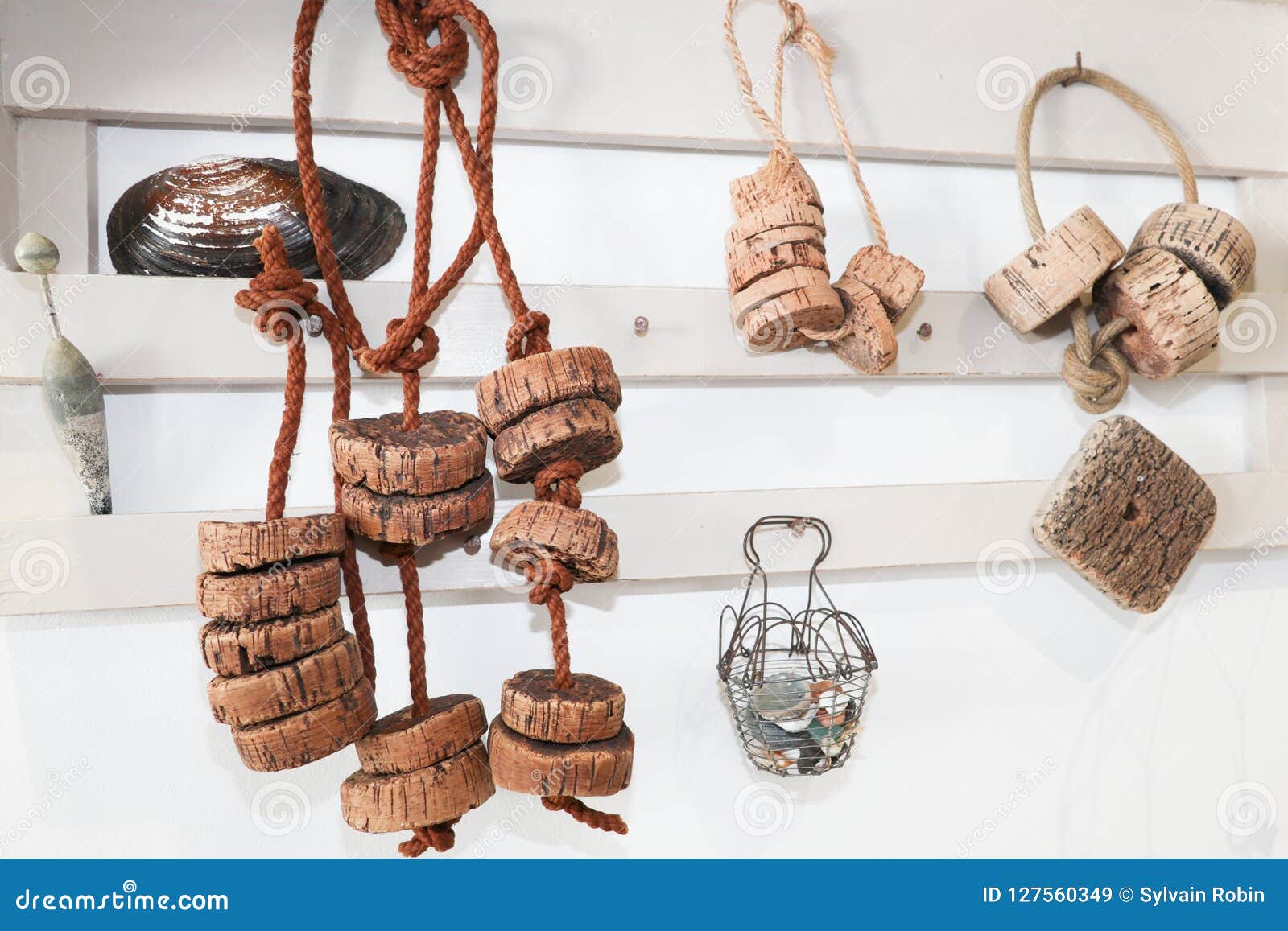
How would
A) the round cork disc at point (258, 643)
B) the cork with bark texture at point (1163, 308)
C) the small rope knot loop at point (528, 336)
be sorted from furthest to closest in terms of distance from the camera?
the cork with bark texture at point (1163, 308)
the small rope knot loop at point (528, 336)
the round cork disc at point (258, 643)

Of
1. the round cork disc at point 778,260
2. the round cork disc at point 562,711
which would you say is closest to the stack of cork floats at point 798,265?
the round cork disc at point 778,260

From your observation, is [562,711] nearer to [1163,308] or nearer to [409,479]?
[409,479]

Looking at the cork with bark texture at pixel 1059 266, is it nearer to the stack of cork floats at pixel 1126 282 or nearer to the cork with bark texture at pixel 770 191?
the stack of cork floats at pixel 1126 282

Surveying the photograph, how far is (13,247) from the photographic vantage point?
77cm

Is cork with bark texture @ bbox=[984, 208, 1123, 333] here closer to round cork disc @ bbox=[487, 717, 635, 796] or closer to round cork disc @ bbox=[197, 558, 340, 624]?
round cork disc @ bbox=[487, 717, 635, 796]

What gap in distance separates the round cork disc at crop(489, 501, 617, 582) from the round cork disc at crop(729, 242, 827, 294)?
27cm

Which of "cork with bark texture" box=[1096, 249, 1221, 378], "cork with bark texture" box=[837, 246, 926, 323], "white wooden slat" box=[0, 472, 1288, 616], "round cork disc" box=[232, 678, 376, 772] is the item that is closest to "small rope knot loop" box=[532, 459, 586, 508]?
"white wooden slat" box=[0, 472, 1288, 616]

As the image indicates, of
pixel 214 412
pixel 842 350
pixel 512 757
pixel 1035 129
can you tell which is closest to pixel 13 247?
pixel 214 412

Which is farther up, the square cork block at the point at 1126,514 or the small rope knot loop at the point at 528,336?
the small rope knot loop at the point at 528,336

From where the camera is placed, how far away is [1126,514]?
2.90 feet

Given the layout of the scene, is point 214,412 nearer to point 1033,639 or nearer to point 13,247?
point 13,247

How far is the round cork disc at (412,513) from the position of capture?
2.20 ft

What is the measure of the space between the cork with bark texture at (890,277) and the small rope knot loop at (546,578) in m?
0.40

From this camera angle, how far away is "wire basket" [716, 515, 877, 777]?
0.78 m
